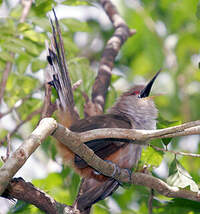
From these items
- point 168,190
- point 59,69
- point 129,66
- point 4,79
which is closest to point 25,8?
point 4,79

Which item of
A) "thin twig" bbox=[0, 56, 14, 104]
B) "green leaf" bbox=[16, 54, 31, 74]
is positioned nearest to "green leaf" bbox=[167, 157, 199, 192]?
"thin twig" bbox=[0, 56, 14, 104]

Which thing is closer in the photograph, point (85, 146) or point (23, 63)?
point (85, 146)

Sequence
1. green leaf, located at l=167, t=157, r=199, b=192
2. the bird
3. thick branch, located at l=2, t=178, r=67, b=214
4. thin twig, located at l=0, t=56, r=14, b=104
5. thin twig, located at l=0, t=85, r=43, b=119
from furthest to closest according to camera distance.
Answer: thin twig, located at l=0, t=85, r=43, b=119, thin twig, located at l=0, t=56, r=14, b=104, the bird, green leaf, located at l=167, t=157, r=199, b=192, thick branch, located at l=2, t=178, r=67, b=214

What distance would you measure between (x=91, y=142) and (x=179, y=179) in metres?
1.16

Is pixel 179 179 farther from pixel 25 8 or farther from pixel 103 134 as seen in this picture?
pixel 25 8

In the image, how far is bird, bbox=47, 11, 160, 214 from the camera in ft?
14.0

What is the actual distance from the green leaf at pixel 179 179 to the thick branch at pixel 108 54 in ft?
5.94

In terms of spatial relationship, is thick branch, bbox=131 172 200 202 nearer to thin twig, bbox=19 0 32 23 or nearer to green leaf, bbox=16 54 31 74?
green leaf, bbox=16 54 31 74

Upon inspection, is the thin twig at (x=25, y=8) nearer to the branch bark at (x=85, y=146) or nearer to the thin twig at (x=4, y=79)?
the thin twig at (x=4, y=79)

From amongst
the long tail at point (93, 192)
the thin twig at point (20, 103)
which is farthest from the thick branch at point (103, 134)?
the thin twig at point (20, 103)

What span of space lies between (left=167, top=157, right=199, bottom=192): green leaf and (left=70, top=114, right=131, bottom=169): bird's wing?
84 centimetres

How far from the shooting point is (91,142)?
449 centimetres

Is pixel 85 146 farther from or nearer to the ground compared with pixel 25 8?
nearer to the ground

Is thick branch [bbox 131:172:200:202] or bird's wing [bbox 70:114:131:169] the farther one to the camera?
bird's wing [bbox 70:114:131:169]
